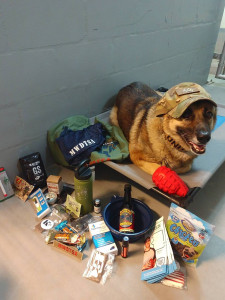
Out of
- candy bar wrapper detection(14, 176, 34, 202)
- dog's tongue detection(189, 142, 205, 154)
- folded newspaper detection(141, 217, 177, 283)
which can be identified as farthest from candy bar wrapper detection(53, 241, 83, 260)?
dog's tongue detection(189, 142, 205, 154)

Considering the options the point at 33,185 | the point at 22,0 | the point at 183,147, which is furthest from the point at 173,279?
the point at 22,0

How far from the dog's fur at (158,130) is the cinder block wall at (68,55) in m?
0.26

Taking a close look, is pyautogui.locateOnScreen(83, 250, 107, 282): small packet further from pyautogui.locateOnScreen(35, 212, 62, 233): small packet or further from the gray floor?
pyautogui.locateOnScreen(35, 212, 62, 233): small packet

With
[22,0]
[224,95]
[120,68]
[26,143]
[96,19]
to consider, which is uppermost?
[22,0]

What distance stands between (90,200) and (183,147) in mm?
581

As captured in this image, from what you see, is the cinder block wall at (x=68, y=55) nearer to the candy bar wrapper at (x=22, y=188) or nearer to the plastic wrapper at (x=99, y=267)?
the candy bar wrapper at (x=22, y=188)

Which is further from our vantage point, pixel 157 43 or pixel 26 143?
pixel 157 43

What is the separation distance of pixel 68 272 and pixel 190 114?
0.91m

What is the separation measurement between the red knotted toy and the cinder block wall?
31.4 inches

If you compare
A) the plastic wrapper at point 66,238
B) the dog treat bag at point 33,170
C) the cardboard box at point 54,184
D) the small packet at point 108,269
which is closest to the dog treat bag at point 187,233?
the small packet at point 108,269

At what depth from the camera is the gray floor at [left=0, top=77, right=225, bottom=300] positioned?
2.89 feet

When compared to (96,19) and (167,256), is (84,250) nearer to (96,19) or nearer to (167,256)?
(167,256)

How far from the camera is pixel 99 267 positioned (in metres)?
0.96

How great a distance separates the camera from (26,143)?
1.39 m
